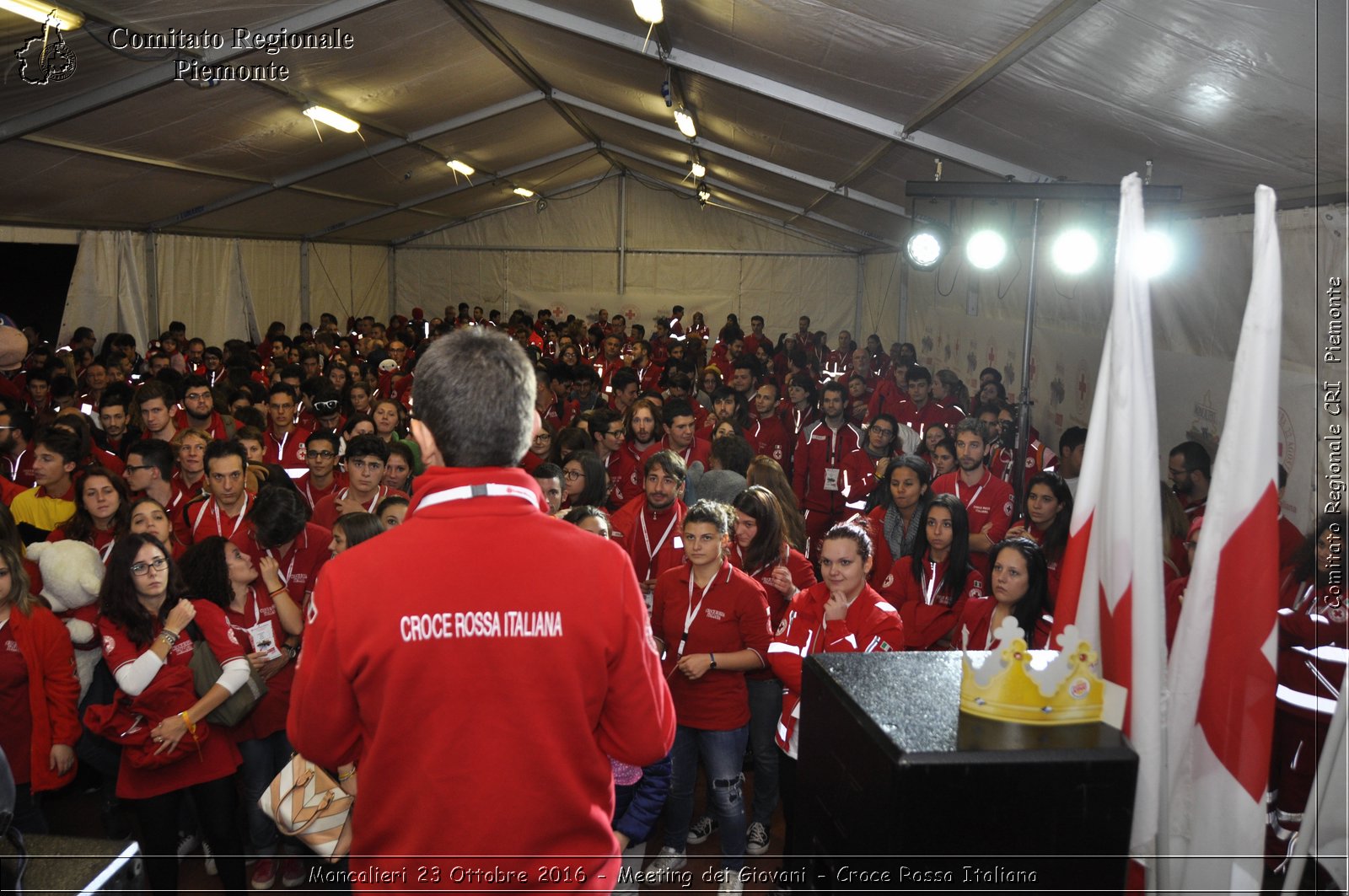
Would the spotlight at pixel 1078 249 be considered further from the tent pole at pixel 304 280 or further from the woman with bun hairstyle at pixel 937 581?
the tent pole at pixel 304 280

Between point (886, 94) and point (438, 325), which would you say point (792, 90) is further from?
point (438, 325)

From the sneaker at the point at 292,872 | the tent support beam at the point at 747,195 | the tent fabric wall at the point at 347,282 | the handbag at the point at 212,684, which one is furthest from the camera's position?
the tent fabric wall at the point at 347,282

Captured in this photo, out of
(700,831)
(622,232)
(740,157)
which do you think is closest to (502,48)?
(740,157)

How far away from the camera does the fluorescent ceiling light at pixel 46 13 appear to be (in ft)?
18.4

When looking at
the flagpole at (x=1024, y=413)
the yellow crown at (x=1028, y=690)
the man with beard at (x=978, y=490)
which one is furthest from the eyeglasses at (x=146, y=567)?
the flagpole at (x=1024, y=413)

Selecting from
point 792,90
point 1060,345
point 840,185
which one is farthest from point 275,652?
point 840,185

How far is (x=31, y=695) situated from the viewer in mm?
3412

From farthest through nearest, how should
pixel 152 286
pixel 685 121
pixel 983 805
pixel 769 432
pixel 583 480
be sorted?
pixel 152 286
pixel 685 121
pixel 769 432
pixel 583 480
pixel 983 805

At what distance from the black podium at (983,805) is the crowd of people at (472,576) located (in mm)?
341

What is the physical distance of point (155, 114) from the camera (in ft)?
27.6

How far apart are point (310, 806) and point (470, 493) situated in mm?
1387

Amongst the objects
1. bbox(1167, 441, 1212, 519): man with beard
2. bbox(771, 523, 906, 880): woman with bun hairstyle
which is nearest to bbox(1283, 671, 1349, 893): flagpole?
bbox(771, 523, 906, 880): woman with bun hairstyle

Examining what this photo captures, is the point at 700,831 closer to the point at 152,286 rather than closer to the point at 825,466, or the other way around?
the point at 825,466

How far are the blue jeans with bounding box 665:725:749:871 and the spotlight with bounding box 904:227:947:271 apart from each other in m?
4.05
